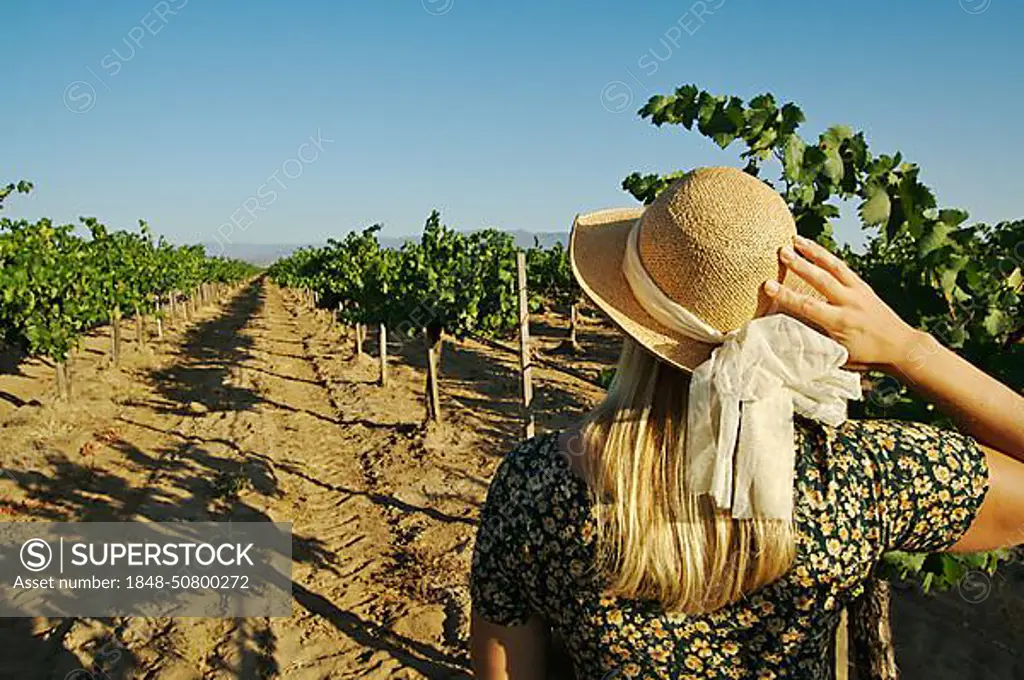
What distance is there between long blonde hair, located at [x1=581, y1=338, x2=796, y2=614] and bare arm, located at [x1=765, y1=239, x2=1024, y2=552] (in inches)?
10.7

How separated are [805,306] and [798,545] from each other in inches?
16.0

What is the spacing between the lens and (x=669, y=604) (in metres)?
1.23

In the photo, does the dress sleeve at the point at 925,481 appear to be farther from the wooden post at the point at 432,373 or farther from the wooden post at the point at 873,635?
the wooden post at the point at 432,373

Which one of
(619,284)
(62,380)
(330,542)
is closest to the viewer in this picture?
(619,284)

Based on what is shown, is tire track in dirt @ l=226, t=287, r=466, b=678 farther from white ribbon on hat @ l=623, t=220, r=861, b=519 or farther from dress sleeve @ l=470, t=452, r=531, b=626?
white ribbon on hat @ l=623, t=220, r=861, b=519

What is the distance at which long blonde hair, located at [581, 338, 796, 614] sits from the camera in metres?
1.16

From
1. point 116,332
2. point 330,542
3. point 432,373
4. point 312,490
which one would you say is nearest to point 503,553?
point 330,542

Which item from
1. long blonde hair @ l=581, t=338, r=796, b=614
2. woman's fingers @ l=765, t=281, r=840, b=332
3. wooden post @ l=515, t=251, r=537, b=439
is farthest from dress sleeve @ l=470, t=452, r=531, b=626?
wooden post @ l=515, t=251, r=537, b=439

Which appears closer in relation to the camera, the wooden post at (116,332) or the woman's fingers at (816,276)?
the woman's fingers at (816,276)

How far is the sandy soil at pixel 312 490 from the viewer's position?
5.36m

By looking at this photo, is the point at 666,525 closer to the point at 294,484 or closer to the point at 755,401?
the point at 755,401

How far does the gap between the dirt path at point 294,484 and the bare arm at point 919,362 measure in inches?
179

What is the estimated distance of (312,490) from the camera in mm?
9086

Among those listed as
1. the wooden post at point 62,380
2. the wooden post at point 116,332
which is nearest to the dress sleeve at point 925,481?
the wooden post at point 62,380
